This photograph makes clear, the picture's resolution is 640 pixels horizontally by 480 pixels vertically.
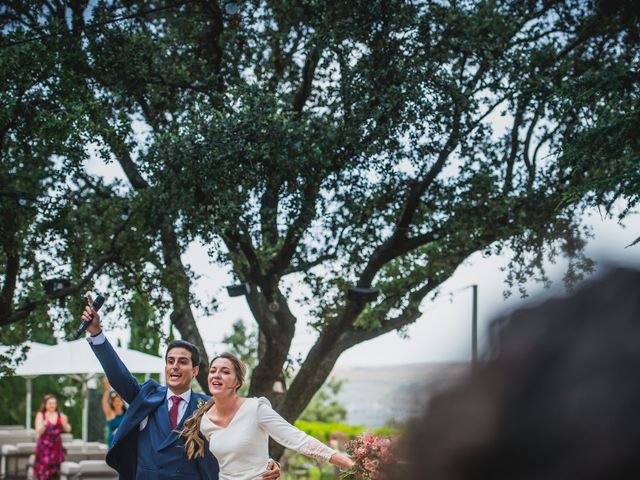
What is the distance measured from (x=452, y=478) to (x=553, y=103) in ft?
33.3

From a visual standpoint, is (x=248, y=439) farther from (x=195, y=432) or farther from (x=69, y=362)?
(x=69, y=362)

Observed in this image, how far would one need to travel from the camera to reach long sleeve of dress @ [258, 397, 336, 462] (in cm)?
477

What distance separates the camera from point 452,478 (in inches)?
27.3

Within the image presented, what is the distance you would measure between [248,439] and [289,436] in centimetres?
24

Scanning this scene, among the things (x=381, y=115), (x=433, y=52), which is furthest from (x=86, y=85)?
(x=433, y=52)

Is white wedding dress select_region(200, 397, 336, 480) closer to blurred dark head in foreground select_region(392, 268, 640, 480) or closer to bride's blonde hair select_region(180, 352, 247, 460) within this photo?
bride's blonde hair select_region(180, 352, 247, 460)

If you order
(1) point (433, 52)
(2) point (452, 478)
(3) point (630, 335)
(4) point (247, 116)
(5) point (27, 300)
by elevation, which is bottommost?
(2) point (452, 478)

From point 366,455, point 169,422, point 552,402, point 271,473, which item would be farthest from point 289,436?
point 552,402

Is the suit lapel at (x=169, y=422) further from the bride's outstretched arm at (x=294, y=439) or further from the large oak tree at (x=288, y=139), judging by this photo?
the large oak tree at (x=288, y=139)

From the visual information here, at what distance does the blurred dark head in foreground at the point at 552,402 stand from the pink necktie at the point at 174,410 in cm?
497

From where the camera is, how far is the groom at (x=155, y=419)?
532cm

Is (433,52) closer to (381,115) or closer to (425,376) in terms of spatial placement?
(381,115)

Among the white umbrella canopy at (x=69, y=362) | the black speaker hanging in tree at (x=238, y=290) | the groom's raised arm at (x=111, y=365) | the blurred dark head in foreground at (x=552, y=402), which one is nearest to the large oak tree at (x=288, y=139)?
the black speaker hanging in tree at (x=238, y=290)

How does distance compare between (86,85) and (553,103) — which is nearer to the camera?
(553,103)
